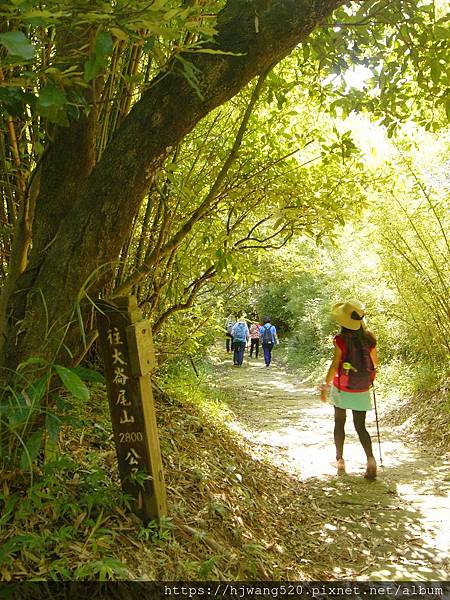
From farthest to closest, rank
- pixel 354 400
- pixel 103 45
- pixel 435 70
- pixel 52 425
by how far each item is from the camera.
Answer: pixel 354 400 < pixel 435 70 < pixel 52 425 < pixel 103 45

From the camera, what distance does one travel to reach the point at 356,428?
4.73 m

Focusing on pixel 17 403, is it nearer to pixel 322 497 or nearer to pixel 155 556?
pixel 155 556

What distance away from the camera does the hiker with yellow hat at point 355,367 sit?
469 cm

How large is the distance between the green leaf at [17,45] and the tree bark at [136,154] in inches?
37.1

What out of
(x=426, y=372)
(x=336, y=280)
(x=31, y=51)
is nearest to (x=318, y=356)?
(x=336, y=280)

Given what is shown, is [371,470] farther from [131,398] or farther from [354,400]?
[131,398]

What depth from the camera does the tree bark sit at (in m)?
2.15

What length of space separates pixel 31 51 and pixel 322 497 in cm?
412

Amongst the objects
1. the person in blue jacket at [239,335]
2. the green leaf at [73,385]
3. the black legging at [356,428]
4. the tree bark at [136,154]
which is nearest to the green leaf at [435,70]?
the tree bark at [136,154]

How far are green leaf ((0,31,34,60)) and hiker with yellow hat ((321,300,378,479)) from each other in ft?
12.7

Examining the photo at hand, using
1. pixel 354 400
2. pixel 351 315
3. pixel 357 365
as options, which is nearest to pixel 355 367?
pixel 357 365

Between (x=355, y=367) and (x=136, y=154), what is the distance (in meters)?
3.26

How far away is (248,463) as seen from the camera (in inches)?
180

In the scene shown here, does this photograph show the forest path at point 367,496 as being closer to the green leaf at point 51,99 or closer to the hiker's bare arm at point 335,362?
the hiker's bare arm at point 335,362
